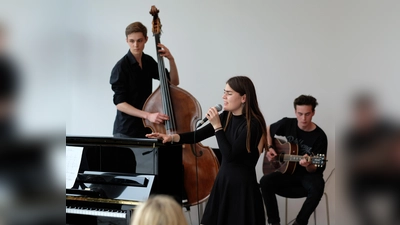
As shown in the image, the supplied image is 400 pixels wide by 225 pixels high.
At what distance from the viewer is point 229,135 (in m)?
2.70

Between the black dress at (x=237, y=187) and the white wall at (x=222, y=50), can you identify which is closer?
the black dress at (x=237, y=187)

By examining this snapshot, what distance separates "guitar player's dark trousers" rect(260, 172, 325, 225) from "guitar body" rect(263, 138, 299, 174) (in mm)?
56

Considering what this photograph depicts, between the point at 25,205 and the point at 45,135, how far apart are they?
0.09 meters

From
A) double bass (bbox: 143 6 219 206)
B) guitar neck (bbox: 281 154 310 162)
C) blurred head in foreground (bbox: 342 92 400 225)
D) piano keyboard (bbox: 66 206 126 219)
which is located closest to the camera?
blurred head in foreground (bbox: 342 92 400 225)

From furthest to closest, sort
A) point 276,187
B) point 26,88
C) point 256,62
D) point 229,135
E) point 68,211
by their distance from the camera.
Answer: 1. point 256,62
2. point 276,187
3. point 68,211
4. point 229,135
5. point 26,88

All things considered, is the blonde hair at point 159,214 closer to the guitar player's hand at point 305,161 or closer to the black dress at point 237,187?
the black dress at point 237,187

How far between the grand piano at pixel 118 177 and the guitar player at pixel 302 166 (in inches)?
39.5

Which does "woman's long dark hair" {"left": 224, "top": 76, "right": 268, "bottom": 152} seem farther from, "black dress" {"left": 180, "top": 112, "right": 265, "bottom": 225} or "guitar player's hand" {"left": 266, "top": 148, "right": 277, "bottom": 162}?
"guitar player's hand" {"left": 266, "top": 148, "right": 277, "bottom": 162}

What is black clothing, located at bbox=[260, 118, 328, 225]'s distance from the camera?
358cm

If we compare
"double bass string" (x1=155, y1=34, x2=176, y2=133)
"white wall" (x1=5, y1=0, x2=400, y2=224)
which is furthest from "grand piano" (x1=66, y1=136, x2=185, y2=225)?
"white wall" (x1=5, y1=0, x2=400, y2=224)

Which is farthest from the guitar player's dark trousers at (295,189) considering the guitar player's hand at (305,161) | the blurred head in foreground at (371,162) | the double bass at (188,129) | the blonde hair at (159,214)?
the blurred head in foreground at (371,162)

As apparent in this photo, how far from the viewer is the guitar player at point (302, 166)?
3619 millimetres

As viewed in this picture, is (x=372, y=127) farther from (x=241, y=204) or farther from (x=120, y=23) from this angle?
(x=120, y=23)

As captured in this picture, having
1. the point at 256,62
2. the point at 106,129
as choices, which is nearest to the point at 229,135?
the point at 256,62
